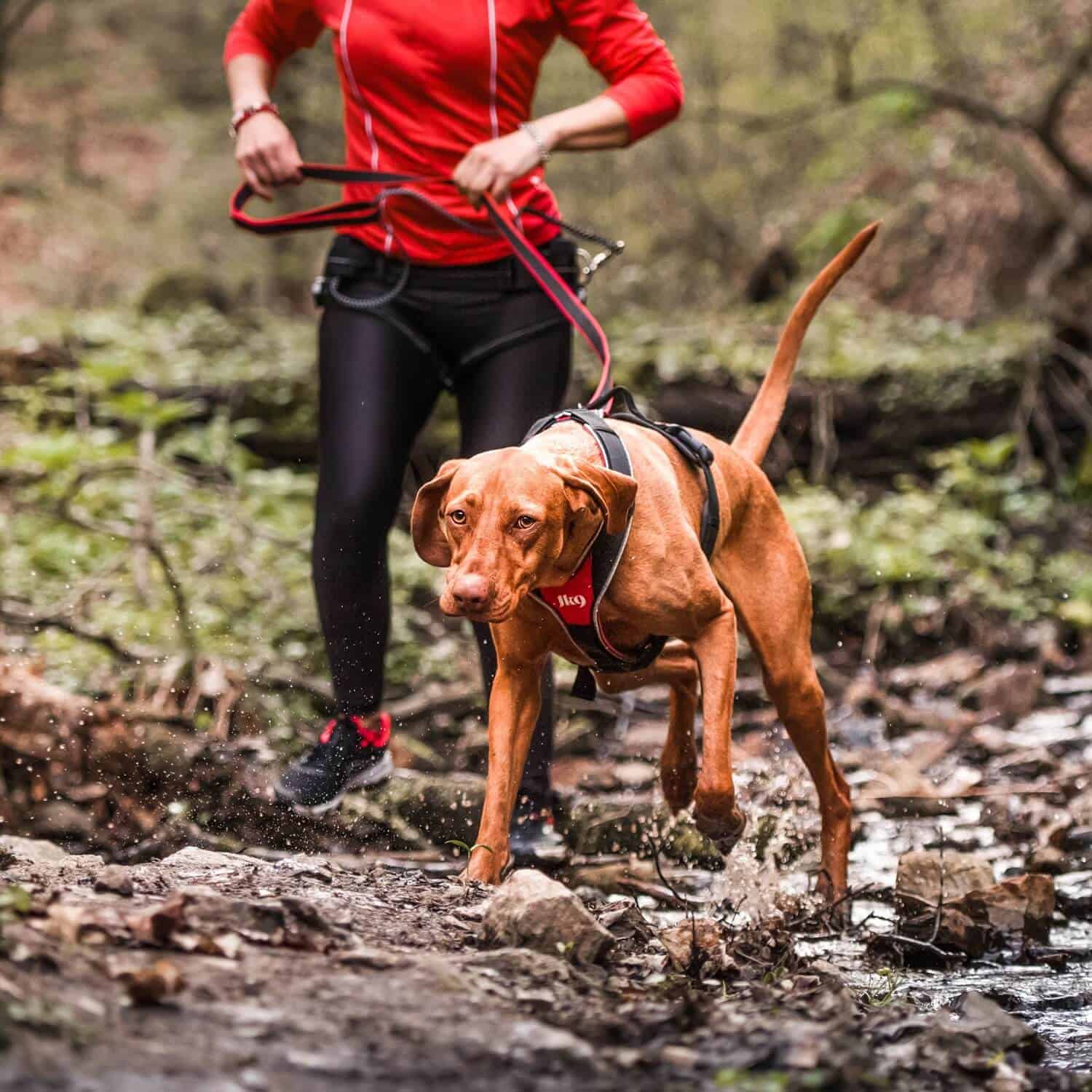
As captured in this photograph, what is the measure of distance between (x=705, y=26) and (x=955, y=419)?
6.56 m

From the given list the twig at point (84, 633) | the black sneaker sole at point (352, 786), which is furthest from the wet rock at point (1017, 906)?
the twig at point (84, 633)

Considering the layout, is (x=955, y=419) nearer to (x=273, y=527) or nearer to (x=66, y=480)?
(x=273, y=527)

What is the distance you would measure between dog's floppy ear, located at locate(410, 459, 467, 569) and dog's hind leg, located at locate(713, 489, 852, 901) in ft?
2.76

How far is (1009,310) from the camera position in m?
11.7

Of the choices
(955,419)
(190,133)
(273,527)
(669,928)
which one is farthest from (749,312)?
(669,928)

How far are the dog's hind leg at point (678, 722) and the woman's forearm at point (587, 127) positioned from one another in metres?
1.38

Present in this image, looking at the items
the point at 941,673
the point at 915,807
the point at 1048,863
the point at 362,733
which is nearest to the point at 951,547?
the point at 941,673

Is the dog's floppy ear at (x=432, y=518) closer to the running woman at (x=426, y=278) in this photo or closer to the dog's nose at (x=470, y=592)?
the dog's nose at (x=470, y=592)

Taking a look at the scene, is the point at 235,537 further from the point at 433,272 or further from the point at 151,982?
the point at 151,982

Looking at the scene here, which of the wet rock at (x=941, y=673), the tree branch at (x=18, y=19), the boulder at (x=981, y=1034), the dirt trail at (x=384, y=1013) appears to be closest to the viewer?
the dirt trail at (x=384, y=1013)

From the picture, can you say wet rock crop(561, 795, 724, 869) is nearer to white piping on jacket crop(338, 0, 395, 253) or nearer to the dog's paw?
the dog's paw

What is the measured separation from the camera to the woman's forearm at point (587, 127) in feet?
11.4

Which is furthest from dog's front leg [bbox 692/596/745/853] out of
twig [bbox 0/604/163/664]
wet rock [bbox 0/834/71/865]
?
twig [bbox 0/604/163/664]

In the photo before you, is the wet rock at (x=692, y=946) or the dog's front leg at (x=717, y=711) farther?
the dog's front leg at (x=717, y=711)
